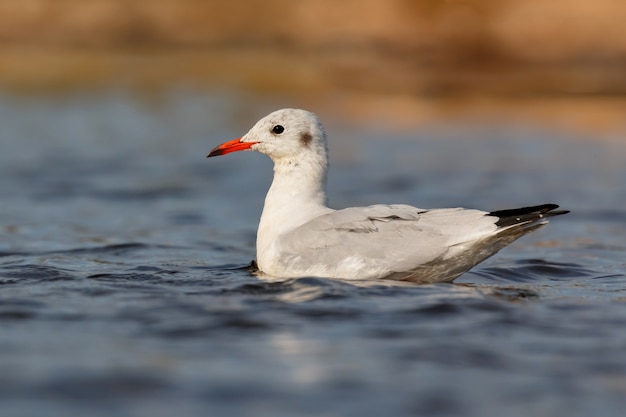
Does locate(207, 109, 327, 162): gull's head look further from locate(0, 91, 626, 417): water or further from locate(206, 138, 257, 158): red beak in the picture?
locate(0, 91, 626, 417): water

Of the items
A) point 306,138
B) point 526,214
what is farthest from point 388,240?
point 306,138

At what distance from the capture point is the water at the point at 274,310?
18.2ft

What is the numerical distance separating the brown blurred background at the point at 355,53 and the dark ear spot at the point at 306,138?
10.2 m

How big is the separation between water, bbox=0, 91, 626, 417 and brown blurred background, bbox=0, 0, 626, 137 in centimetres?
626

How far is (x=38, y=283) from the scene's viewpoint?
8.15 m

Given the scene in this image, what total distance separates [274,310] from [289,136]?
6.16ft

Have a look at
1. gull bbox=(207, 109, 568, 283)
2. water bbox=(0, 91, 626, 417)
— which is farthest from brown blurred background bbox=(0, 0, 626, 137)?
gull bbox=(207, 109, 568, 283)

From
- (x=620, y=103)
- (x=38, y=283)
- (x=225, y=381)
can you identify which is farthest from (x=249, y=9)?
(x=225, y=381)

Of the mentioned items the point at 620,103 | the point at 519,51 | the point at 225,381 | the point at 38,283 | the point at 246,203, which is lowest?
the point at 225,381

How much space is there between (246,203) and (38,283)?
5.17m

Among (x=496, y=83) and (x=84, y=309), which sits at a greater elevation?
(x=496, y=83)

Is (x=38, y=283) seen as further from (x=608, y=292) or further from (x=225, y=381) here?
(x=608, y=292)

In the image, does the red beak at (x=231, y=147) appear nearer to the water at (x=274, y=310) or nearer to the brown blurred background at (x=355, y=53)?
the water at (x=274, y=310)

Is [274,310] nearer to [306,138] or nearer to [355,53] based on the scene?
[306,138]
